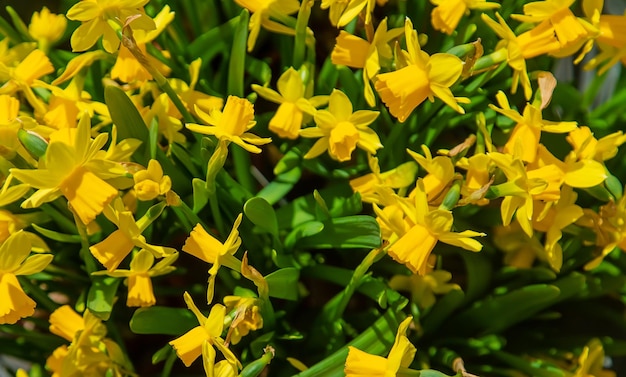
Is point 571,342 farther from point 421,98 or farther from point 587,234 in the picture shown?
point 421,98

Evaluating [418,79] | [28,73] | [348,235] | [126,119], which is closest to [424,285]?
[348,235]

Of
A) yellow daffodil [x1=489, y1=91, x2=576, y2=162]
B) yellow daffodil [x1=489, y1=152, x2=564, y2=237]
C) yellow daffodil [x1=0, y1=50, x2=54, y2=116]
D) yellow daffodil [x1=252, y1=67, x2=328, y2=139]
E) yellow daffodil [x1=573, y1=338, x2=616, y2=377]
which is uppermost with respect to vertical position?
yellow daffodil [x1=0, y1=50, x2=54, y2=116]

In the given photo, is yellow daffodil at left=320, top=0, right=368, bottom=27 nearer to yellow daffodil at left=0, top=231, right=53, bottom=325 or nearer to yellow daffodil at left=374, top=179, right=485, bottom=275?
yellow daffodil at left=374, top=179, right=485, bottom=275

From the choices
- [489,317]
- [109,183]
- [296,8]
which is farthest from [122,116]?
[489,317]

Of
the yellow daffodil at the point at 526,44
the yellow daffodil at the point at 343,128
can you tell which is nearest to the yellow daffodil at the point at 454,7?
the yellow daffodil at the point at 526,44

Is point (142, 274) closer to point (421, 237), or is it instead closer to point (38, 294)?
point (38, 294)

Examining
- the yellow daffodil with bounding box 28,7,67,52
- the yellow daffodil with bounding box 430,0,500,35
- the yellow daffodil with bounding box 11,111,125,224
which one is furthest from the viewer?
the yellow daffodil with bounding box 28,7,67,52

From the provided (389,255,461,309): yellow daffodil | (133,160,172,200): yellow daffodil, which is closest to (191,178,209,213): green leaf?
(133,160,172,200): yellow daffodil
